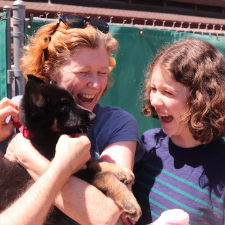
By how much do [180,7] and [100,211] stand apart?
13.0 meters

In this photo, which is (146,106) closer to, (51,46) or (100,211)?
(51,46)

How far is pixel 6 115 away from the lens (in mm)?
2521

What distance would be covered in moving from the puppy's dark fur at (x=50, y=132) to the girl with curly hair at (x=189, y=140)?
0.29 m

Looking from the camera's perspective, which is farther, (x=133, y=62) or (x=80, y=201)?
(x=133, y=62)

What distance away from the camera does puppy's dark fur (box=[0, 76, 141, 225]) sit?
2.38 m

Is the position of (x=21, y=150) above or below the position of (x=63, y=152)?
below

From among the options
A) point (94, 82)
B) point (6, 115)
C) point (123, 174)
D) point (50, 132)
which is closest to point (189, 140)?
point (123, 174)

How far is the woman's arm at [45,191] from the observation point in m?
1.80

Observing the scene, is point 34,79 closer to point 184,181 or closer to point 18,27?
point 184,181

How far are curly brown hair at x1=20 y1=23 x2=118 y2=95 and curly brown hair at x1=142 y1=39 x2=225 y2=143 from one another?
0.58 m

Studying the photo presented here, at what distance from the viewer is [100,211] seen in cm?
202

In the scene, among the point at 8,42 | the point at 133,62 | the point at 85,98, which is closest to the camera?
the point at 85,98

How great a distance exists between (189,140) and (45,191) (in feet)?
3.99

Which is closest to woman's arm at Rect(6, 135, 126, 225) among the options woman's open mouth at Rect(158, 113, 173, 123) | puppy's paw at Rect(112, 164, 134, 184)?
puppy's paw at Rect(112, 164, 134, 184)
